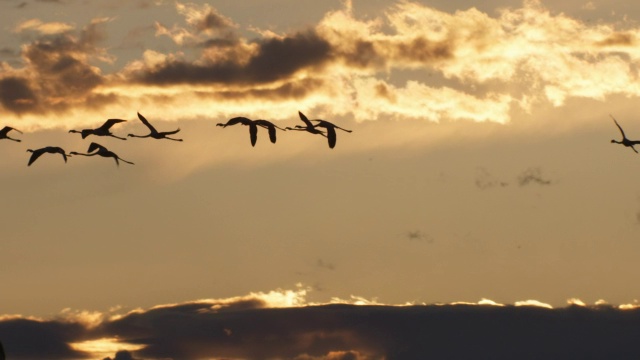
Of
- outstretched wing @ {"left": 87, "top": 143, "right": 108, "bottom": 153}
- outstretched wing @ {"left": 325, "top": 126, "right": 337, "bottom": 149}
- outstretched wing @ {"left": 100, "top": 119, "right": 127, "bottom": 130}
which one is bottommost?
outstretched wing @ {"left": 325, "top": 126, "right": 337, "bottom": 149}

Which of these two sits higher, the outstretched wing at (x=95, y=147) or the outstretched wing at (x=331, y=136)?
the outstretched wing at (x=95, y=147)

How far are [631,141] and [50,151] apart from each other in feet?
153

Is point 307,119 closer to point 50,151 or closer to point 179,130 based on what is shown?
point 179,130

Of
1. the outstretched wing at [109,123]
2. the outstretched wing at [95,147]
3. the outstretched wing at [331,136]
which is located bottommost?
the outstretched wing at [331,136]

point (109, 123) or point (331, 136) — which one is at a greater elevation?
point (109, 123)

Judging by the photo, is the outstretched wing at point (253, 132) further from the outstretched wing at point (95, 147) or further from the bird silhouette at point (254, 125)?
the outstretched wing at point (95, 147)

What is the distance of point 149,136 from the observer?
9081 cm

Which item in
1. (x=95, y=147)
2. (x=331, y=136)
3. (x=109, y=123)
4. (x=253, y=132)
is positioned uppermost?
(x=109, y=123)

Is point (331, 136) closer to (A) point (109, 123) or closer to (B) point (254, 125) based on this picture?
(B) point (254, 125)

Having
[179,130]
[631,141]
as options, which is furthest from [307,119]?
[631,141]

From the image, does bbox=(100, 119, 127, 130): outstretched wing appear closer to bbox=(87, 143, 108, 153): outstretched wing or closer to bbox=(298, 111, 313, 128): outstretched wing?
bbox=(87, 143, 108, 153): outstretched wing

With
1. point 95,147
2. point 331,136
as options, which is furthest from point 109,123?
point 331,136

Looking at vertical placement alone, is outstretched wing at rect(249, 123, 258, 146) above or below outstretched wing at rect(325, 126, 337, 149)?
above

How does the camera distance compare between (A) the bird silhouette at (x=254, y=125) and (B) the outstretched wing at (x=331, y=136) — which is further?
(A) the bird silhouette at (x=254, y=125)
